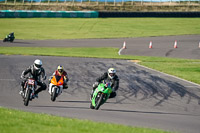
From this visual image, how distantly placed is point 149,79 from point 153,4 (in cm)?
6368

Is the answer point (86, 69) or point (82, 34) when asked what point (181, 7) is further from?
point (86, 69)

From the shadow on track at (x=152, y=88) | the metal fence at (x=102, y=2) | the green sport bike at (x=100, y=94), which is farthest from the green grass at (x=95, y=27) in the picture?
the green sport bike at (x=100, y=94)

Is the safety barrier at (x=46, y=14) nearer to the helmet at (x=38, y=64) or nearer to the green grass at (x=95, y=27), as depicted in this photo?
the green grass at (x=95, y=27)

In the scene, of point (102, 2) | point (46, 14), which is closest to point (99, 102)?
point (46, 14)

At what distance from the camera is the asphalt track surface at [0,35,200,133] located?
44.2 feet

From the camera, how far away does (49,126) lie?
10.4 m

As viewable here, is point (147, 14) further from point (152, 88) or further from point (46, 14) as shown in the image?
point (152, 88)

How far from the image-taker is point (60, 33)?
192 feet

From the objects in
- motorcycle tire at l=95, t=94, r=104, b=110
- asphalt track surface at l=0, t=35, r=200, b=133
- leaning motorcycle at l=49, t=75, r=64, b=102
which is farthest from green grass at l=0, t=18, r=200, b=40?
motorcycle tire at l=95, t=94, r=104, b=110

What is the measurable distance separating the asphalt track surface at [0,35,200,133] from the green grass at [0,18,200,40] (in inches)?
1031

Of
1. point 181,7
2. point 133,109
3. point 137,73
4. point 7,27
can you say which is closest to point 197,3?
point 181,7

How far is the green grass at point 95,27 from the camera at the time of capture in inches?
2241

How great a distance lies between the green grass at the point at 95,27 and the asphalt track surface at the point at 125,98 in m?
26.2

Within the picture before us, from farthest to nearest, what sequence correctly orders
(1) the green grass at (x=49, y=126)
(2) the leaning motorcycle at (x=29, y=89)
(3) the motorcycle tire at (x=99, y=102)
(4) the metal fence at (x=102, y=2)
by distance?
1. (4) the metal fence at (x=102, y=2)
2. (2) the leaning motorcycle at (x=29, y=89)
3. (3) the motorcycle tire at (x=99, y=102)
4. (1) the green grass at (x=49, y=126)
